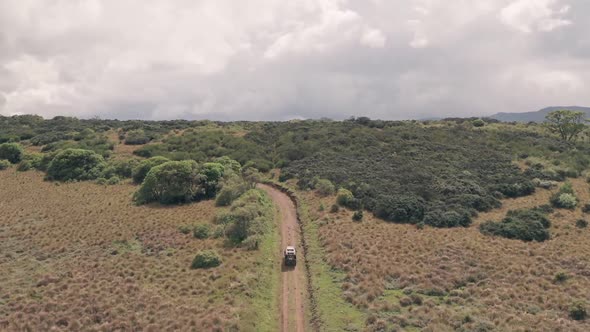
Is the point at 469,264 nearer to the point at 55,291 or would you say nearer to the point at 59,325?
the point at 59,325

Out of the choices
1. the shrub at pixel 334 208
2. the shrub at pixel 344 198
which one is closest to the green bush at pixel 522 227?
the shrub at pixel 344 198

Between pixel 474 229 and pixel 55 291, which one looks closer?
pixel 55 291

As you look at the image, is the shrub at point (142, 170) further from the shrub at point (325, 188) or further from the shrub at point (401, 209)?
the shrub at point (401, 209)

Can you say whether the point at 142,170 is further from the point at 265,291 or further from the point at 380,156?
the point at 265,291

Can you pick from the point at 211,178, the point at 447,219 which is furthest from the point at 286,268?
the point at 211,178

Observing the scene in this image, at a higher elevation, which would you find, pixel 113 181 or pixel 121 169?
pixel 121 169

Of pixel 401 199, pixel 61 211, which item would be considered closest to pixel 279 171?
pixel 401 199
